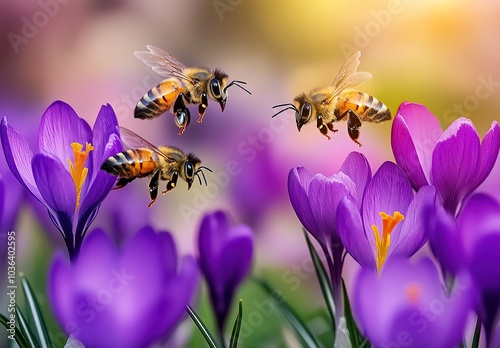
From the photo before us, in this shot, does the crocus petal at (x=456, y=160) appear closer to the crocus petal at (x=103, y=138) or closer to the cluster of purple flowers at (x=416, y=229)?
the cluster of purple flowers at (x=416, y=229)

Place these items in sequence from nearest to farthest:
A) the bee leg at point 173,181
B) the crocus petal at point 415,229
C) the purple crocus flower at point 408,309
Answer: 1. the purple crocus flower at point 408,309
2. the crocus petal at point 415,229
3. the bee leg at point 173,181

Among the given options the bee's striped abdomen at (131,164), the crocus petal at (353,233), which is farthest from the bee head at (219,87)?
the crocus petal at (353,233)

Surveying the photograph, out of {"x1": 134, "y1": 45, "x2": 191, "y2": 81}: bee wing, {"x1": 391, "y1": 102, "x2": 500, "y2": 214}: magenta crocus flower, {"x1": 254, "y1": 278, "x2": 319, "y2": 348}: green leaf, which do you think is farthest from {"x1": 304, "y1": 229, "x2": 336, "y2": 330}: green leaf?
{"x1": 134, "y1": 45, "x2": 191, "y2": 81}: bee wing

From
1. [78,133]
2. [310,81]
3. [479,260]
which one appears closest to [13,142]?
[78,133]

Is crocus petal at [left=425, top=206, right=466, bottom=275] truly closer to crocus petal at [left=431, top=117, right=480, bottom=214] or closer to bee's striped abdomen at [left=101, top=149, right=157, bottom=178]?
crocus petal at [left=431, top=117, right=480, bottom=214]

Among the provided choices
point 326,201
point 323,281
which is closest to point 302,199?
point 326,201

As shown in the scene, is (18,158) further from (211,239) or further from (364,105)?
(364,105)

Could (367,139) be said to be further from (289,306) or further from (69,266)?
(69,266)
